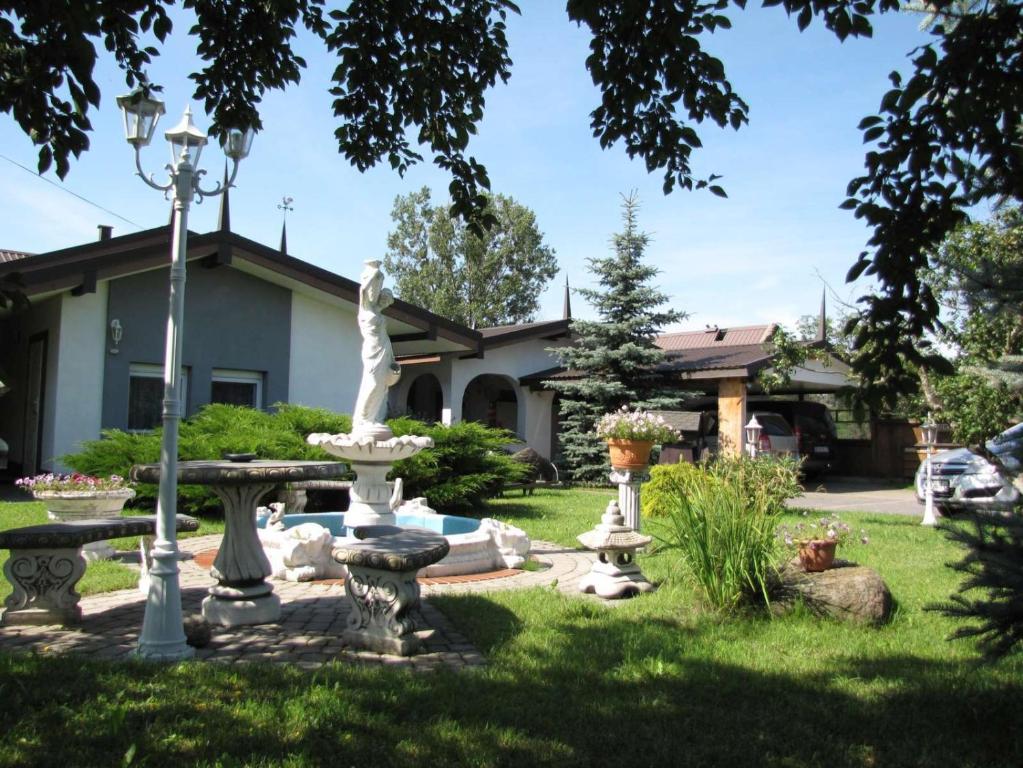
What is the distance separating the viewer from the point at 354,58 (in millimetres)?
5047

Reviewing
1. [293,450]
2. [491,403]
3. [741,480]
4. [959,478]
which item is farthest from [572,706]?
[491,403]

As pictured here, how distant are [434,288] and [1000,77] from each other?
3786 centimetres

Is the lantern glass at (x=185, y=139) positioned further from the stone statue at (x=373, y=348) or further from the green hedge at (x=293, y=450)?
the green hedge at (x=293, y=450)

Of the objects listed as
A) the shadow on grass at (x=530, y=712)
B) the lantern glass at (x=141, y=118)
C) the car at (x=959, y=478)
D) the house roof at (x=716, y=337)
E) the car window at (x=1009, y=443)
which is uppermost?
the house roof at (x=716, y=337)

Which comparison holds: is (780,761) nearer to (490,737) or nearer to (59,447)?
(490,737)

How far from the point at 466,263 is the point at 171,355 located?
119 ft

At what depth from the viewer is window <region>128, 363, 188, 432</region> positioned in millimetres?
13852

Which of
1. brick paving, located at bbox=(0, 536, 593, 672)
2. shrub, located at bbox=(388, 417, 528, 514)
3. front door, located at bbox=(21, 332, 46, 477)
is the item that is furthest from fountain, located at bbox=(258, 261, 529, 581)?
front door, located at bbox=(21, 332, 46, 477)

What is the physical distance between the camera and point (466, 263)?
4066cm

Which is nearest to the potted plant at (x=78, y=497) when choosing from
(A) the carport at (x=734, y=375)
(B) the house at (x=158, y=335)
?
(B) the house at (x=158, y=335)

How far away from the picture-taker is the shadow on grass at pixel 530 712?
133 inches

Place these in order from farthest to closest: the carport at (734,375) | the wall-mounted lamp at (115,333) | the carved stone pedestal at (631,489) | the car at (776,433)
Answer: the car at (776,433) < the carport at (734,375) < the wall-mounted lamp at (115,333) < the carved stone pedestal at (631,489)

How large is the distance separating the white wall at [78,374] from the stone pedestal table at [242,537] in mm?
8413

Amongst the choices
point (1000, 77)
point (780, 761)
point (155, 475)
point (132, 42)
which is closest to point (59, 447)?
point (155, 475)
